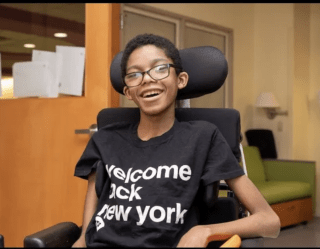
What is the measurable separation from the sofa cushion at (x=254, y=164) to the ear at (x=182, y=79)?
3.48 meters

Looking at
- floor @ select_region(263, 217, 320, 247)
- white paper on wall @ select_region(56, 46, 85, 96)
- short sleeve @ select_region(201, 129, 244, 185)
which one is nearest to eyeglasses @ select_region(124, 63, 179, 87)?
short sleeve @ select_region(201, 129, 244, 185)

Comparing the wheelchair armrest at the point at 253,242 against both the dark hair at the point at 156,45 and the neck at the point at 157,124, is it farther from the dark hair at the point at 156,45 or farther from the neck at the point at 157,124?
the dark hair at the point at 156,45

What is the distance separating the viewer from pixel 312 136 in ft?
17.9

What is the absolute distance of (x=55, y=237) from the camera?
1.39 metres

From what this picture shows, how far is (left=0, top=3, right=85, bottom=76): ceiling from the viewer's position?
2.37 meters

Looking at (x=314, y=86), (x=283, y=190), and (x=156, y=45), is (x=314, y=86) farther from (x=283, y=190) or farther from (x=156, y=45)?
(x=156, y=45)

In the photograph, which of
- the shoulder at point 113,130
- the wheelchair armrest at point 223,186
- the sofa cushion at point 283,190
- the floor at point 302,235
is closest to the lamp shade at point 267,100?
the sofa cushion at point 283,190

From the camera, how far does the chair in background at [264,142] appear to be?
5402 mm

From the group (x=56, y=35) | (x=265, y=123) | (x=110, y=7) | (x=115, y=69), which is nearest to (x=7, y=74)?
(x=56, y=35)

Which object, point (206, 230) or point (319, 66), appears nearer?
point (206, 230)

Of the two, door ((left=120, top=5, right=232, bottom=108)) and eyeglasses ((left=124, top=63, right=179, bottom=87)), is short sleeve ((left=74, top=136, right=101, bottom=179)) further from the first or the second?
door ((left=120, top=5, right=232, bottom=108))

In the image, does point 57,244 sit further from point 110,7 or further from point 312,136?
point 312,136

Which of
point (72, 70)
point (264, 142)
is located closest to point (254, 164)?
point (264, 142)

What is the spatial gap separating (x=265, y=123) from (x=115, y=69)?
4.25m
